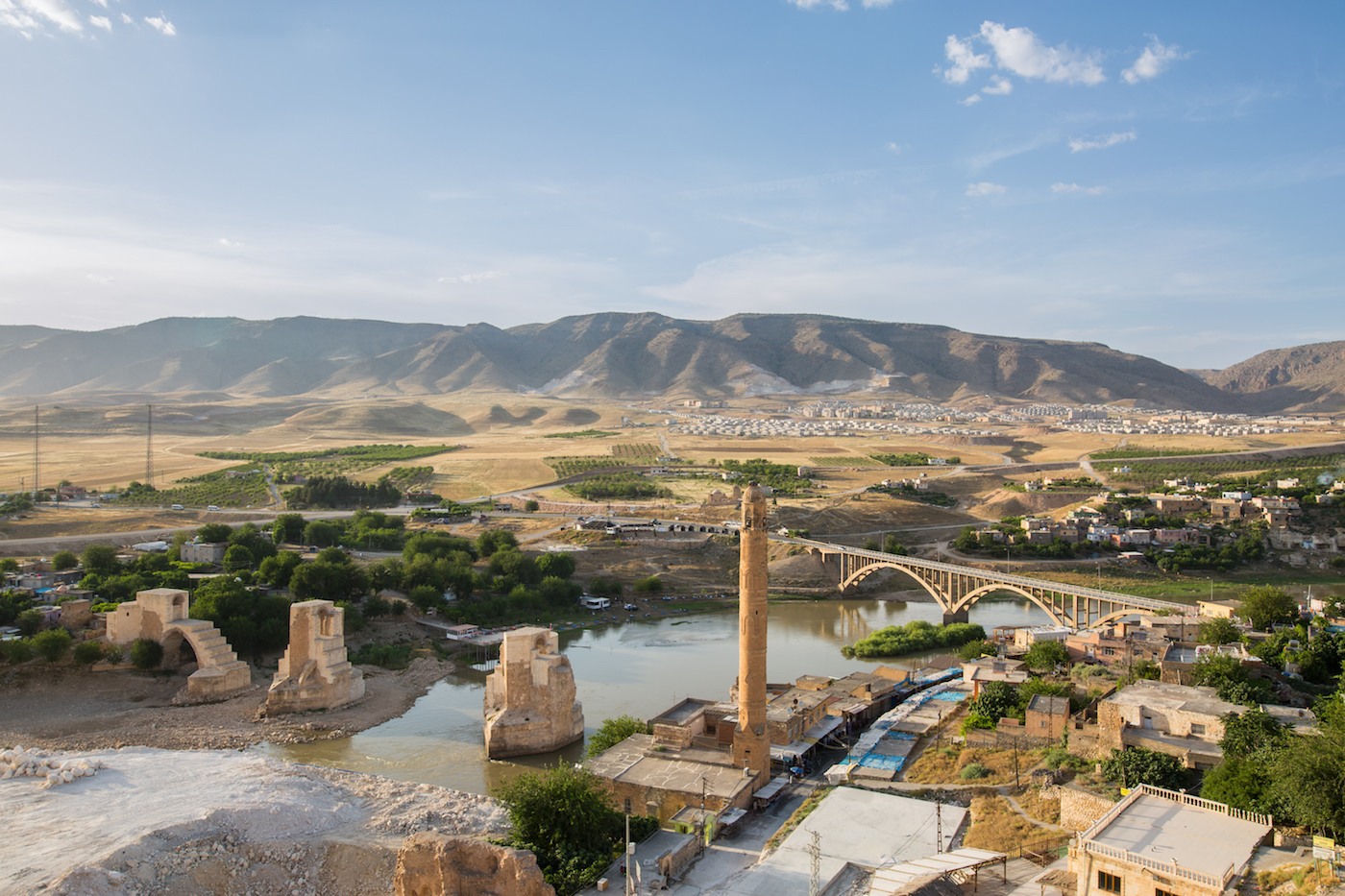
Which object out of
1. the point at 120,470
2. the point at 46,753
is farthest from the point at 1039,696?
the point at 120,470

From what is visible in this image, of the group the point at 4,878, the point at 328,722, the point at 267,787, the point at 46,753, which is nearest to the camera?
the point at 4,878

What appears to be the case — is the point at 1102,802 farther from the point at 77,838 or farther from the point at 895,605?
the point at 895,605

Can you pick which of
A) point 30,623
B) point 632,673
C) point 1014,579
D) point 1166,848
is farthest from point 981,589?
point 30,623

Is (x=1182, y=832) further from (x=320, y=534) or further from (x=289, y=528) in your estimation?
(x=289, y=528)

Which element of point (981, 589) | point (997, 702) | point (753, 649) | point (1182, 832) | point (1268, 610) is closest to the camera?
point (1182, 832)

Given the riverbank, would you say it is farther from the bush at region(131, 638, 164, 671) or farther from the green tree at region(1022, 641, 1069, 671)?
the green tree at region(1022, 641, 1069, 671)

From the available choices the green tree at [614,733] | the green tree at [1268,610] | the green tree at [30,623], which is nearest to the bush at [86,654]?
the green tree at [30,623]

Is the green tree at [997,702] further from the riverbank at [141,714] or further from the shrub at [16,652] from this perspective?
the shrub at [16,652]

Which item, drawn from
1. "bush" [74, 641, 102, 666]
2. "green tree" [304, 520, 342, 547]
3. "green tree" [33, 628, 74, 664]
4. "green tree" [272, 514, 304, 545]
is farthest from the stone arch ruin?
"green tree" [304, 520, 342, 547]
